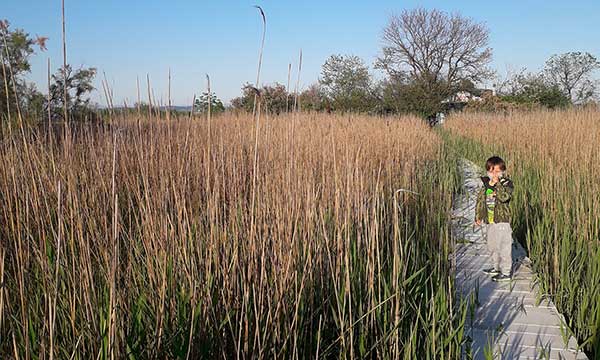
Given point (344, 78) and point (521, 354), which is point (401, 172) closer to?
point (521, 354)

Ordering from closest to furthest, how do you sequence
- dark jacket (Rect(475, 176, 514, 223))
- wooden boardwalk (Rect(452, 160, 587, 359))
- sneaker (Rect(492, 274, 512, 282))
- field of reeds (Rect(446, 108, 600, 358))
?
wooden boardwalk (Rect(452, 160, 587, 359))
field of reeds (Rect(446, 108, 600, 358))
sneaker (Rect(492, 274, 512, 282))
dark jacket (Rect(475, 176, 514, 223))

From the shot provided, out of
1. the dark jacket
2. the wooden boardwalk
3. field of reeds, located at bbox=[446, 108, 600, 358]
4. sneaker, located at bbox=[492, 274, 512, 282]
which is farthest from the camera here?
the dark jacket

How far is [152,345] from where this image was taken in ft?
4.13

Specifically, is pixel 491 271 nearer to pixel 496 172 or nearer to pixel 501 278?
pixel 501 278

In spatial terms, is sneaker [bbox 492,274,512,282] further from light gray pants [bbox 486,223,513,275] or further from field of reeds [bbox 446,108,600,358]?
field of reeds [bbox 446,108,600,358]

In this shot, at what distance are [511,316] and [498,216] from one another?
79 centimetres

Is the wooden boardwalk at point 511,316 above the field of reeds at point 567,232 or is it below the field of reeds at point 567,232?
below

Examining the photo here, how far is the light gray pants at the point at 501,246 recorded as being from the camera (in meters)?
A: 2.91

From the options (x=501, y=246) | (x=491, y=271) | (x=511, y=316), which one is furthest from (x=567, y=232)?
(x=511, y=316)

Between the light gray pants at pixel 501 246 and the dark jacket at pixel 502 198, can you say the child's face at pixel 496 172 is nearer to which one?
the dark jacket at pixel 502 198

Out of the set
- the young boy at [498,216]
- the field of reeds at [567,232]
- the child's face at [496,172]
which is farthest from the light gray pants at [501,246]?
the child's face at [496,172]

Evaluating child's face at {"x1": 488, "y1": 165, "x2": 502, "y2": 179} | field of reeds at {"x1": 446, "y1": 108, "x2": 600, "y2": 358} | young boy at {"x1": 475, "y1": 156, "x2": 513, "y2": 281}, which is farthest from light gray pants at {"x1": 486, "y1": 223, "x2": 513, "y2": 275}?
child's face at {"x1": 488, "y1": 165, "x2": 502, "y2": 179}

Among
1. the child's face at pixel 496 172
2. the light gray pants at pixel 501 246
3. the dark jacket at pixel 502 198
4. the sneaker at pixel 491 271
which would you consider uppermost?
the child's face at pixel 496 172

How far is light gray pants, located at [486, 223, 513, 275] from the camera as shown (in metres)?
2.91
